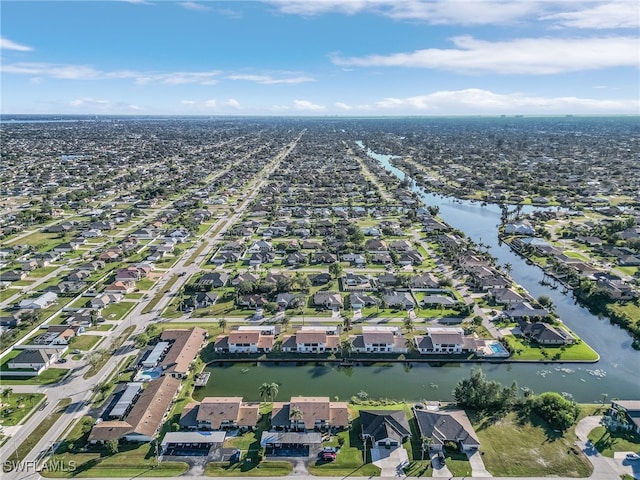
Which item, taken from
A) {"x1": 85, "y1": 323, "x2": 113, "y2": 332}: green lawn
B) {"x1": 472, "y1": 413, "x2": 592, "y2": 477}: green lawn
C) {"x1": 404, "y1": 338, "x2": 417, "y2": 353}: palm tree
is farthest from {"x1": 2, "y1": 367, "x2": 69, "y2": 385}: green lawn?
{"x1": 472, "y1": 413, "x2": 592, "y2": 477}: green lawn

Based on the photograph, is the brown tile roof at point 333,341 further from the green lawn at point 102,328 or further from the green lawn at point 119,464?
the green lawn at point 102,328

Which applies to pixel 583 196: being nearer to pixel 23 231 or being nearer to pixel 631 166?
pixel 631 166

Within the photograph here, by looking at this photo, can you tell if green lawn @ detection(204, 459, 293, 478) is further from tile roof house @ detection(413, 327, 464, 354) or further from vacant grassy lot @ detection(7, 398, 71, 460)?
tile roof house @ detection(413, 327, 464, 354)

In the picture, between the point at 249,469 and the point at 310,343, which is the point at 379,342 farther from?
the point at 249,469

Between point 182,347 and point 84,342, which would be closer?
point 182,347

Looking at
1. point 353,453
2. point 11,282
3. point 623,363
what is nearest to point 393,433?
point 353,453

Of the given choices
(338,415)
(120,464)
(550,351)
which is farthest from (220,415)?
(550,351)

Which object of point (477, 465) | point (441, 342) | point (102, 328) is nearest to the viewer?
point (477, 465)
